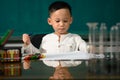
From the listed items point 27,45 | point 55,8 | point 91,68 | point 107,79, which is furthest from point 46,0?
point 107,79

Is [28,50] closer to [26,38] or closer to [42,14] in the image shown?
[26,38]

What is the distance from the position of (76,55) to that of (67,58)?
0.21ft

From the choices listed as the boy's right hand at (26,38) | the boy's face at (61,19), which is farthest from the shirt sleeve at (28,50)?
the boy's face at (61,19)

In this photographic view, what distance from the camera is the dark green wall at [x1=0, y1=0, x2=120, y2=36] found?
7.62 feet

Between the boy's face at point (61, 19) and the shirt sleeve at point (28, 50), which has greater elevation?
the boy's face at point (61, 19)

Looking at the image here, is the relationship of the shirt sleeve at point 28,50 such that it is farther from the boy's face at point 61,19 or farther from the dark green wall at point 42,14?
the dark green wall at point 42,14

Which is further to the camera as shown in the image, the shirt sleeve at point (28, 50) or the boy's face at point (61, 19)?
the boy's face at point (61, 19)

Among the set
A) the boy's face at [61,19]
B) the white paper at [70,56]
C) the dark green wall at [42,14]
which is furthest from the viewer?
the dark green wall at [42,14]

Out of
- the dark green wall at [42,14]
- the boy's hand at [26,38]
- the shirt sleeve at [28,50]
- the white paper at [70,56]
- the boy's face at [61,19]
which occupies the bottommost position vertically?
the white paper at [70,56]

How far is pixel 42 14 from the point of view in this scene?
7.64ft

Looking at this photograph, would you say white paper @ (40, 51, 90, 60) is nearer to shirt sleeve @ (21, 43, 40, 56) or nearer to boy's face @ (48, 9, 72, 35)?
shirt sleeve @ (21, 43, 40, 56)

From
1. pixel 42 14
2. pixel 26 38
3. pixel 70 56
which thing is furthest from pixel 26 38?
pixel 42 14

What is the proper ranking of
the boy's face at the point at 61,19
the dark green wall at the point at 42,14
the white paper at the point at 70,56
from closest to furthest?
the white paper at the point at 70,56
the boy's face at the point at 61,19
the dark green wall at the point at 42,14

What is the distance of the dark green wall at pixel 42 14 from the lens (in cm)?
232
